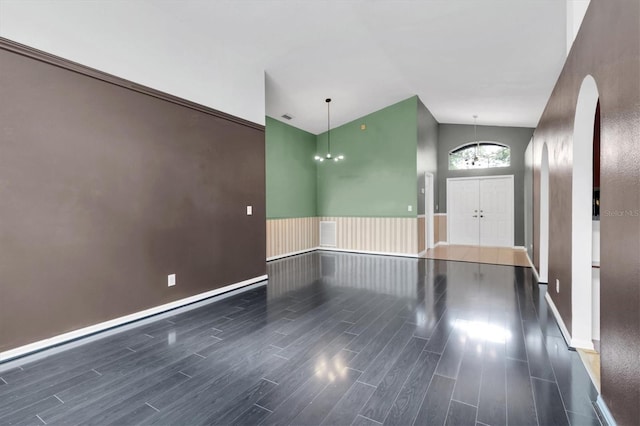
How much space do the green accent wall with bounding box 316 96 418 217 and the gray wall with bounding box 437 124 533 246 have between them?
2611 mm

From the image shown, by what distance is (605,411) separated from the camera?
1.72 meters

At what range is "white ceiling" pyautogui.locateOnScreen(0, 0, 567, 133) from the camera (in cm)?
301

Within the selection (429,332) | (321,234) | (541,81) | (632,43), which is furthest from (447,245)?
(632,43)

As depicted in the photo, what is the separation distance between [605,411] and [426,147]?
6.94 m

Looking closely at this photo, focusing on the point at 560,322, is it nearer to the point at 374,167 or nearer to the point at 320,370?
the point at 320,370

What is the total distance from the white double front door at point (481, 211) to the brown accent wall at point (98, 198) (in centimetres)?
712

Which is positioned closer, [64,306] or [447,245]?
[64,306]

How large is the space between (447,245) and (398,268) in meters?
3.83

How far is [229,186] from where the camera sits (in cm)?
444

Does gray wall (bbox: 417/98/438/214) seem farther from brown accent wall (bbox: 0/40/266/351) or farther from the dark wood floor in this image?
brown accent wall (bbox: 0/40/266/351)

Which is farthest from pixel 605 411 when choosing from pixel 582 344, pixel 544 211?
pixel 544 211

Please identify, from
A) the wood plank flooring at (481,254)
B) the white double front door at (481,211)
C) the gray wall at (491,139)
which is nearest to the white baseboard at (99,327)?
the wood plank flooring at (481,254)

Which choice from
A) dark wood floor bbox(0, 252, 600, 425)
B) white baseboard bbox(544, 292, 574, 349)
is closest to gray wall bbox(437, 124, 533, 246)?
white baseboard bbox(544, 292, 574, 349)

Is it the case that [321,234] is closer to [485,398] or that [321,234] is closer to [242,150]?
[242,150]
